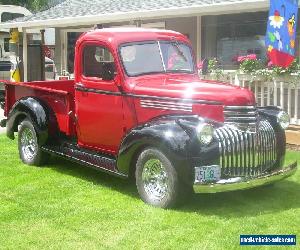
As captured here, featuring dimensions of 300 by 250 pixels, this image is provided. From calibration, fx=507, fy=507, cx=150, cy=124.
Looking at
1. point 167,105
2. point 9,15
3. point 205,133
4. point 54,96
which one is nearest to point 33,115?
point 54,96

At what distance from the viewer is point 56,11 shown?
1877cm

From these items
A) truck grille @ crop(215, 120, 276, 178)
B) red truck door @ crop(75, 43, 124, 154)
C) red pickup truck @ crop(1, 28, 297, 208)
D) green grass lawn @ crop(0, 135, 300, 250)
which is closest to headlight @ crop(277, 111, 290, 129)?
red pickup truck @ crop(1, 28, 297, 208)

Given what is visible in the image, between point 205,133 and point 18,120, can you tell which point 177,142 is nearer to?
point 205,133

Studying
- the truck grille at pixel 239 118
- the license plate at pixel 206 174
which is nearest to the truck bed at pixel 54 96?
the truck grille at pixel 239 118

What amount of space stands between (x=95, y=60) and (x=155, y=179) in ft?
6.61

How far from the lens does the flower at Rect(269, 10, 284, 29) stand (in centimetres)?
859

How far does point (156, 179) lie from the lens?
5750 millimetres

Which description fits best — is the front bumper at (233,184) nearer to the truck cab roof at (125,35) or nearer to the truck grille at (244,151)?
the truck grille at (244,151)

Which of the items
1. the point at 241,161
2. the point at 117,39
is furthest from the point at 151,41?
the point at 241,161

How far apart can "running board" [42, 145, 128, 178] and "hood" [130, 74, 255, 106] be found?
0.96 metres

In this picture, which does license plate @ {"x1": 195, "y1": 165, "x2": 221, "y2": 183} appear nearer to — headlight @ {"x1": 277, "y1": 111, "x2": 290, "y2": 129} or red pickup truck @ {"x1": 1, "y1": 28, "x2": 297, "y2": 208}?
red pickup truck @ {"x1": 1, "y1": 28, "x2": 297, "y2": 208}

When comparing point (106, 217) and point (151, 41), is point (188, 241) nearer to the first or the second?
point (106, 217)

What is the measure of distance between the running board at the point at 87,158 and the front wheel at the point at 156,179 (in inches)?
11.8

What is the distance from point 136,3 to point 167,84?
925 centimetres
